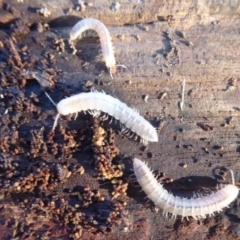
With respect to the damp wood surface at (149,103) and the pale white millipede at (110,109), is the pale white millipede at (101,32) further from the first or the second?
the pale white millipede at (110,109)

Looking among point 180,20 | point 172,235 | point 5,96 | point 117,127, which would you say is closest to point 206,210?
point 172,235

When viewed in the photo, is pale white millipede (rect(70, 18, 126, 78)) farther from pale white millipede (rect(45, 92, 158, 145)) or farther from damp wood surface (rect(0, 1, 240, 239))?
pale white millipede (rect(45, 92, 158, 145))

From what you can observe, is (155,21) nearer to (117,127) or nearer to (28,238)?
(117,127)

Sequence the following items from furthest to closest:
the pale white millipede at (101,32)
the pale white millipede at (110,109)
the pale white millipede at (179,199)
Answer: the pale white millipede at (101,32) → the pale white millipede at (110,109) → the pale white millipede at (179,199)

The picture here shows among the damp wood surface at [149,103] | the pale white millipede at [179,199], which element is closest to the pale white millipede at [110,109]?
the damp wood surface at [149,103]

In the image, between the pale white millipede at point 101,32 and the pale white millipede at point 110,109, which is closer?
the pale white millipede at point 110,109

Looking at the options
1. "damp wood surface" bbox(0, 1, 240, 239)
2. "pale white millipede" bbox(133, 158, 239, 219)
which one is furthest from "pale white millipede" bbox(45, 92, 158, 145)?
"pale white millipede" bbox(133, 158, 239, 219)
